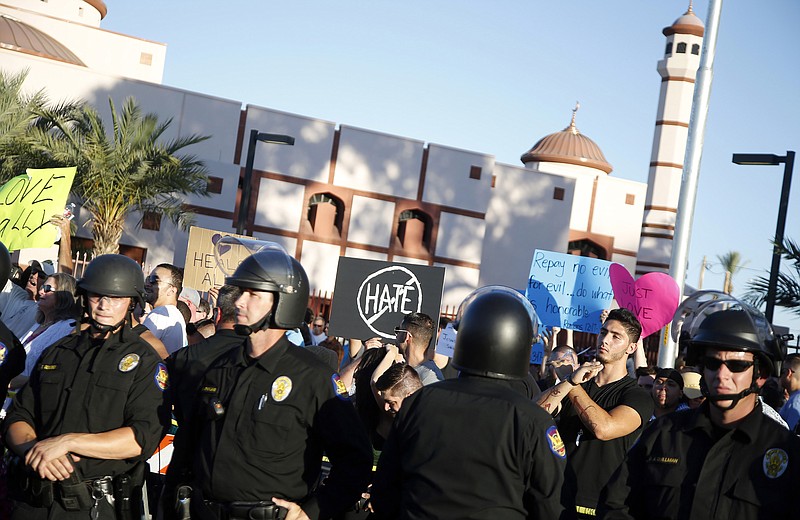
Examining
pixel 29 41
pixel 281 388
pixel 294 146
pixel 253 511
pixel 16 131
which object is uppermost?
pixel 29 41

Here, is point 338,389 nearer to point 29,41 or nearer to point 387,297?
point 387,297

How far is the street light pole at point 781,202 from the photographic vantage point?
38.4ft

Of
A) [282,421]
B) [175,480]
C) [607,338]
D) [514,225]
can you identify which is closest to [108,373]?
[175,480]

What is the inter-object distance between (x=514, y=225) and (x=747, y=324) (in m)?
36.4

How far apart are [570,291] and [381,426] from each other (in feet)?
21.6

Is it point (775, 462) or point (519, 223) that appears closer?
point (775, 462)

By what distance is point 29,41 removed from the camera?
3372 cm

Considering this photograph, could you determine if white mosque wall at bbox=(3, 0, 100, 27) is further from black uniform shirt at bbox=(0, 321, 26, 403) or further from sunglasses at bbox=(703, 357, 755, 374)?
sunglasses at bbox=(703, 357, 755, 374)

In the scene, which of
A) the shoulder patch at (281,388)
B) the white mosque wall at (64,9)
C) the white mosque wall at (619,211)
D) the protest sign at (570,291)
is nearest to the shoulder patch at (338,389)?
the shoulder patch at (281,388)

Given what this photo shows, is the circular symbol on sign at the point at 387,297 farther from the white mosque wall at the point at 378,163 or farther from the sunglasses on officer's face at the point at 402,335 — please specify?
the white mosque wall at the point at 378,163

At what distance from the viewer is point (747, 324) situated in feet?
12.7

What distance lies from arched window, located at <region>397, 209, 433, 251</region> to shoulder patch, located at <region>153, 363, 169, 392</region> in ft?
107

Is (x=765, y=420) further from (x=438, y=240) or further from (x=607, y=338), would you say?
(x=438, y=240)

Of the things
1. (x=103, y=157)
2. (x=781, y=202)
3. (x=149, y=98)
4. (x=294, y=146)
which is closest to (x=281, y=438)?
(x=781, y=202)
